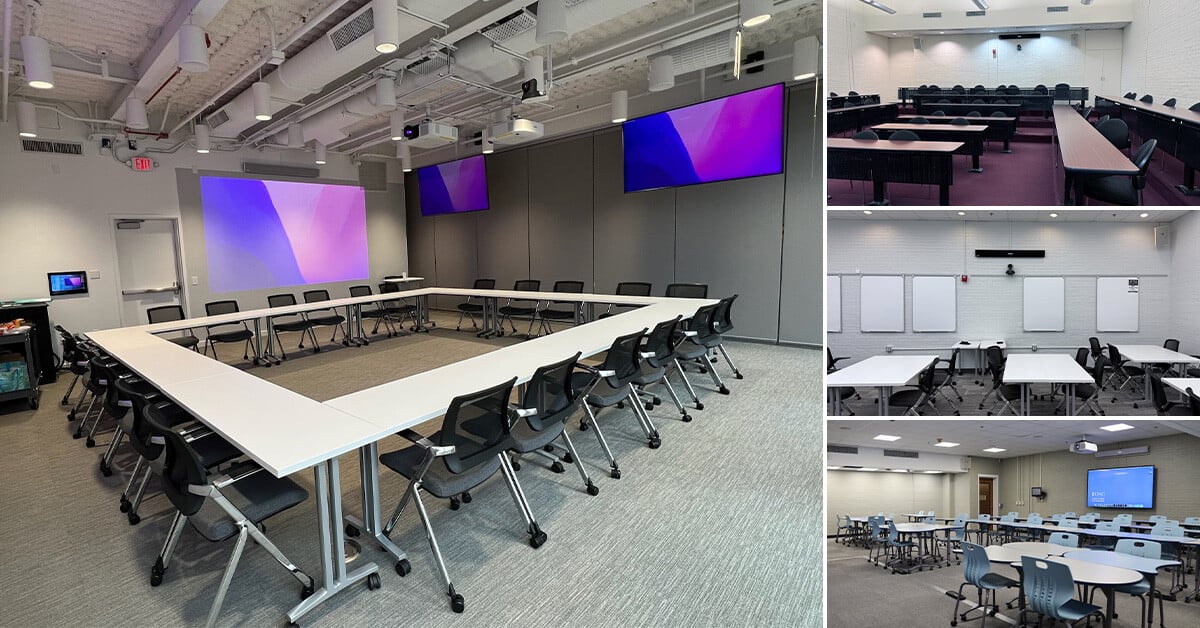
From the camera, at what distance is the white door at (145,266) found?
9172 millimetres

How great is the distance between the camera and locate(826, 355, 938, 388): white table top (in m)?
1.05

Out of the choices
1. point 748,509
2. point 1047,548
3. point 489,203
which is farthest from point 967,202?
point 489,203

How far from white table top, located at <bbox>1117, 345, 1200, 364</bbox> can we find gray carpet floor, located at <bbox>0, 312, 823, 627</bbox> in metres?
1.52

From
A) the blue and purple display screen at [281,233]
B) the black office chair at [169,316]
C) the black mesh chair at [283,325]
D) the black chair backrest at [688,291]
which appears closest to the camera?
the black office chair at [169,316]

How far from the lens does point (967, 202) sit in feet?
2.96

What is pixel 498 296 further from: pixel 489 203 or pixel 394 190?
pixel 394 190

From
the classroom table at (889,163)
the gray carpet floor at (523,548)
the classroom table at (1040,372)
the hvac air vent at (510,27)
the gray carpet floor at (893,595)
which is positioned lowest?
the gray carpet floor at (523,548)

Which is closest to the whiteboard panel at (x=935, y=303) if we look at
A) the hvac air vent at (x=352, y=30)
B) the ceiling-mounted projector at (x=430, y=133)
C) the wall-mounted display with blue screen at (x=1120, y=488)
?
the wall-mounted display with blue screen at (x=1120, y=488)

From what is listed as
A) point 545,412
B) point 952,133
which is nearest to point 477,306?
point 545,412

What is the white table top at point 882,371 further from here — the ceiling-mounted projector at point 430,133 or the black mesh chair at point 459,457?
the ceiling-mounted projector at point 430,133

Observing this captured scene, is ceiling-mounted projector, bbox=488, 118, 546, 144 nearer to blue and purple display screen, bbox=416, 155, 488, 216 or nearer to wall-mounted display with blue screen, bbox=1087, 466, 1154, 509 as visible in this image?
blue and purple display screen, bbox=416, 155, 488, 216

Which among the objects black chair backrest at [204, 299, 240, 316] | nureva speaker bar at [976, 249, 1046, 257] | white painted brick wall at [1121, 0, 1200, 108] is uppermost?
white painted brick wall at [1121, 0, 1200, 108]

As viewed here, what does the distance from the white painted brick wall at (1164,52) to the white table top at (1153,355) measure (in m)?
0.45

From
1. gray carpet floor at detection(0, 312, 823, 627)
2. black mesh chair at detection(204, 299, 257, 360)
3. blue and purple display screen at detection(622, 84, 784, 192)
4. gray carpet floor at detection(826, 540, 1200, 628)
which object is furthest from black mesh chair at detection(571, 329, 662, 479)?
black mesh chair at detection(204, 299, 257, 360)
